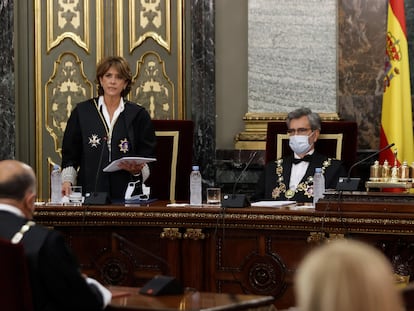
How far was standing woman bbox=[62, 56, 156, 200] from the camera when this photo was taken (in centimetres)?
613

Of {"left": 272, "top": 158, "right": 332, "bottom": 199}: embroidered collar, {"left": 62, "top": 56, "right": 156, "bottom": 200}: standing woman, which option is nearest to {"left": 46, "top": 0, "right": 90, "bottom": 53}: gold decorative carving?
{"left": 62, "top": 56, "right": 156, "bottom": 200}: standing woman

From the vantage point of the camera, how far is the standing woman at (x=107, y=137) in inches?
241

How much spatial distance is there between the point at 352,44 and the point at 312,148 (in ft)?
5.82

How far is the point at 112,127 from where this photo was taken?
20.3ft

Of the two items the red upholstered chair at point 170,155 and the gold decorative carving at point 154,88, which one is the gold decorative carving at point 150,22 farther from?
the red upholstered chair at point 170,155

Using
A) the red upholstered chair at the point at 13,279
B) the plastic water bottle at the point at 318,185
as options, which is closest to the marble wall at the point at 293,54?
the plastic water bottle at the point at 318,185

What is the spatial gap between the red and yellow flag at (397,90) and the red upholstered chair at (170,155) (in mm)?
1484

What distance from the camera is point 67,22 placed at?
328 inches

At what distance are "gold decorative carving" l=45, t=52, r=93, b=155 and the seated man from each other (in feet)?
8.40

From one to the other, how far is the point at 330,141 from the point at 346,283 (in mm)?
4799

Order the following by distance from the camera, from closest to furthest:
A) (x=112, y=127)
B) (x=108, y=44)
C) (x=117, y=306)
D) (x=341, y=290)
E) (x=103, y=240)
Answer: (x=341, y=290), (x=117, y=306), (x=103, y=240), (x=112, y=127), (x=108, y=44)

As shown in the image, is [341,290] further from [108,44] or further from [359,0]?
[108,44]

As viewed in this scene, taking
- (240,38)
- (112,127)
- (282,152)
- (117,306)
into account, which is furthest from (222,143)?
(117,306)

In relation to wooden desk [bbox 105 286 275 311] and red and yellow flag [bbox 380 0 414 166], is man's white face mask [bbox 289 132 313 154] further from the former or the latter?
wooden desk [bbox 105 286 275 311]
